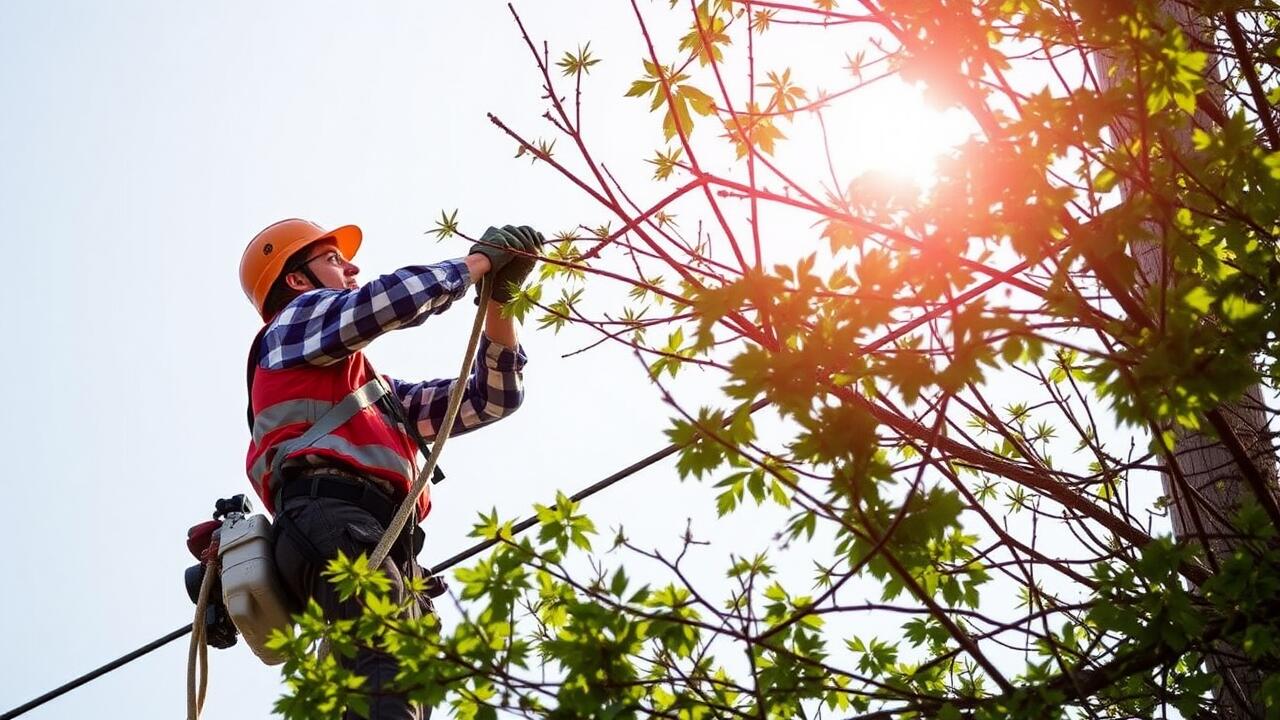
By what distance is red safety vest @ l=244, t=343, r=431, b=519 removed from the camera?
3807 mm

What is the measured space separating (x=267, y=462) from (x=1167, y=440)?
8.19 ft

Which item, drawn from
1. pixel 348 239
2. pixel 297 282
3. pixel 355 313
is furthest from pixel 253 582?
pixel 348 239

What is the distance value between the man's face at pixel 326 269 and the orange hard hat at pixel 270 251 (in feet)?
0.17

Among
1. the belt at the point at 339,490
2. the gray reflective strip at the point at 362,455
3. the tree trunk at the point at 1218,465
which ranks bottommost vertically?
the tree trunk at the point at 1218,465

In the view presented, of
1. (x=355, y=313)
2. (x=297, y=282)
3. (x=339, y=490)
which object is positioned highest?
(x=297, y=282)

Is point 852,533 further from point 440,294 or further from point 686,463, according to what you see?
point 440,294

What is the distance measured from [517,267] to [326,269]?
2.84 ft

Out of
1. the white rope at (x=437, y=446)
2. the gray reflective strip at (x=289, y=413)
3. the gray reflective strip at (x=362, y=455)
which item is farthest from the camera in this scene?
the gray reflective strip at (x=289, y=413)

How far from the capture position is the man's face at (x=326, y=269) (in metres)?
4.55

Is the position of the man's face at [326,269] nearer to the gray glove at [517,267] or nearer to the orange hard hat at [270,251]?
the orange hard hat at [270,251]

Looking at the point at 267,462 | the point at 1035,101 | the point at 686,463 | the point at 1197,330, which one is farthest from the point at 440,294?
the point at 1197,330

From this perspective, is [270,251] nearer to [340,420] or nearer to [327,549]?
[340,420]

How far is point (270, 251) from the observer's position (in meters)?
4.51

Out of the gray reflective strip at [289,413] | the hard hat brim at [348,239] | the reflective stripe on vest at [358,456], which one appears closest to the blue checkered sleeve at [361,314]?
the gray reflective strip at [289,413]
